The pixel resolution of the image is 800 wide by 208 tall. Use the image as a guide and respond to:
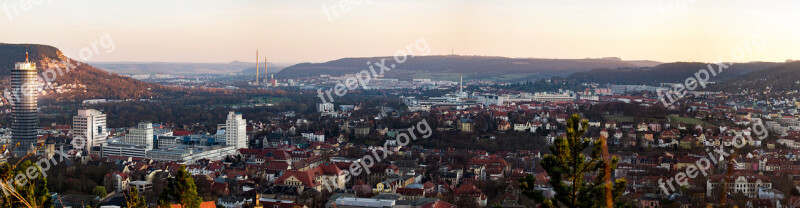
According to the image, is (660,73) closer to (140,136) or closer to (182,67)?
(140,136)

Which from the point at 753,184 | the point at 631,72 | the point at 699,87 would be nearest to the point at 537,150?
the point at 753,184

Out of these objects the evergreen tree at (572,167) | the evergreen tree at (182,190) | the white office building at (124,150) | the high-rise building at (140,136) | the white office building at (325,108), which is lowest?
the white office building at (124,150)

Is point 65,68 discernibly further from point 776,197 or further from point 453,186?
point 776,197

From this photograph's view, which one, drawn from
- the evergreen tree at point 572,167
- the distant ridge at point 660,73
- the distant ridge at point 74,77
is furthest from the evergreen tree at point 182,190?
the distant ridge at point 660,73

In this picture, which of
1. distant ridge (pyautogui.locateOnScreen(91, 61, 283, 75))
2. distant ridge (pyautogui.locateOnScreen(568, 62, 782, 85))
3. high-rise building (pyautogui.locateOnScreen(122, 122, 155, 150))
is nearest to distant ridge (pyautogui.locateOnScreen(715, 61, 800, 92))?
distant ridge (pyautogui.locateOnScreen(568, 62, 782, 85))

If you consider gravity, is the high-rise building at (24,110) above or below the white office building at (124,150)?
above

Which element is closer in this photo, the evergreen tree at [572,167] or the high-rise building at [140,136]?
the evergreen tree at [572,167]

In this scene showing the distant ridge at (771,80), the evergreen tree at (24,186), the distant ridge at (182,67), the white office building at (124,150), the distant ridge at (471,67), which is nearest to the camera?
the evergreen tree at (24,186)

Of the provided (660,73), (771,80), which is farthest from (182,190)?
(660,73)

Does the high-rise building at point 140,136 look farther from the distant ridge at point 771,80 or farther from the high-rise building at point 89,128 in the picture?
the distant ridge at point 771,80
